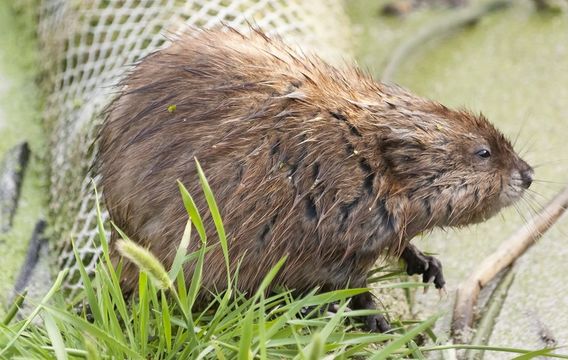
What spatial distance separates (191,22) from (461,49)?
178cm

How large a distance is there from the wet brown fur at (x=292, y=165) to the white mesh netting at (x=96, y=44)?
2.86 ft

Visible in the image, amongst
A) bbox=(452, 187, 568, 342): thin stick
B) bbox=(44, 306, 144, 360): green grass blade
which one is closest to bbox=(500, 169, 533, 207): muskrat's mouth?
bbox=(452, 187, 568, 342): thin stick

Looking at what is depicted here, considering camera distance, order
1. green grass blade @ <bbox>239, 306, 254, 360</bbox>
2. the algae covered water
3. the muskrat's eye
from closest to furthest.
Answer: green grass blade @ <bbox>239, 306, 254, 360</bbox> < the muskrat's eye < the algae covered water

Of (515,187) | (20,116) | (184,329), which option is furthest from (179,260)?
(20,116)

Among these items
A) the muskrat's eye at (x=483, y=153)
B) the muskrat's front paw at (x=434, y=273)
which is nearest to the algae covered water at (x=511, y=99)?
the muskrat's front paw at (x=434, y=273)

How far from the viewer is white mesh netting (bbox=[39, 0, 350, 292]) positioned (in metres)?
4.11

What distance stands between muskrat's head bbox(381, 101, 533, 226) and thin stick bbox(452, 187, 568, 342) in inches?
18.3

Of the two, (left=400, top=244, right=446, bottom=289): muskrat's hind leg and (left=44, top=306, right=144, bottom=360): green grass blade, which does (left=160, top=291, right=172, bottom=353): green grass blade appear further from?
(left=400, top=244, right=446, bottom=289): muskrat's hind leg

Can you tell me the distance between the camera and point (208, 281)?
3035 millimetres

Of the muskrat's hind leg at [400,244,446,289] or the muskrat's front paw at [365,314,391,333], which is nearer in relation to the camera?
the muskrat's front paw at [365,314,391,333]

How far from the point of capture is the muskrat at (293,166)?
2.95 m

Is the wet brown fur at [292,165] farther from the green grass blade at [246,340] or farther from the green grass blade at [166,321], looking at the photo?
the green grass blade at [246,340]

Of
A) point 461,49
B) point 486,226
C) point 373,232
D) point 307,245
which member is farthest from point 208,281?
point 461,49

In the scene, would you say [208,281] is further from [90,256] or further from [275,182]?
[90,256]
